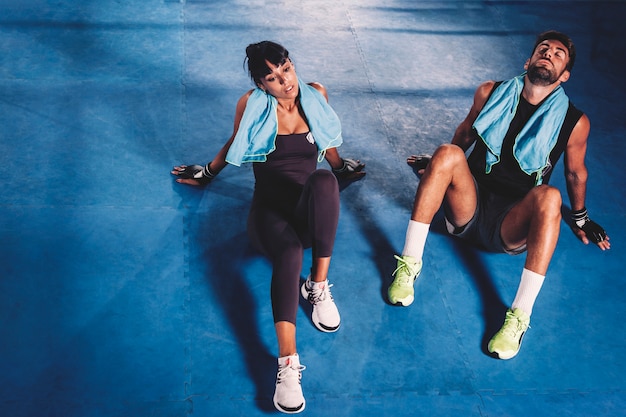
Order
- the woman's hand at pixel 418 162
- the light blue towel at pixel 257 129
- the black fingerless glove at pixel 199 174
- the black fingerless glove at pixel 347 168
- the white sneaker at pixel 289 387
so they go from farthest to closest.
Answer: the woman's hand at pixel 418 162 < the black fingerless glove at pixel 347 168 < the black fingerless glove at pixel 199 174 < the light blue towel at pixel 257 129 < the white sneaker at pixel 289 387

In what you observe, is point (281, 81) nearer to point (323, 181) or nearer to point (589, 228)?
point (323, 181)

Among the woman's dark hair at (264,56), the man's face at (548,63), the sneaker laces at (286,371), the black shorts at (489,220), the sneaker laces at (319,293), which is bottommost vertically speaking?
the sneaker laces at (286,371)

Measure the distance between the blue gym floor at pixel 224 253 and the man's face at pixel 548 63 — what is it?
0.94 m

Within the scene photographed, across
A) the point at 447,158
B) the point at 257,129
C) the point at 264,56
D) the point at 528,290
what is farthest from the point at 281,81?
the point at 528,290

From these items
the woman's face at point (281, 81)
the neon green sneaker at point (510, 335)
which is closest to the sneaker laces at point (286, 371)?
the neon green sneaker at point (510, 335)

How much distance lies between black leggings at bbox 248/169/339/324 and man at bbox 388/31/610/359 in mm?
481

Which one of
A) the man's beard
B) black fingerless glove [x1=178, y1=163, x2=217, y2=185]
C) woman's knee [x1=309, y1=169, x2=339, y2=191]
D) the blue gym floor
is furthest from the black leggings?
the man's beard

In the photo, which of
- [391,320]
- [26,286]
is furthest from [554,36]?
[26,286]

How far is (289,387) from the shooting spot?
7.98ft

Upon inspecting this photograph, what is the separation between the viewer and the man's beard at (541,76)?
2781 millimetres

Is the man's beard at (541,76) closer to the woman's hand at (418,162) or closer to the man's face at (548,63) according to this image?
the man's face at (548,63)

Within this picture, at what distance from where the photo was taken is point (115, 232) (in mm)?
3135

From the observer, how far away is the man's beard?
278 cm

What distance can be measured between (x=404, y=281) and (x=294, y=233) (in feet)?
2.01
